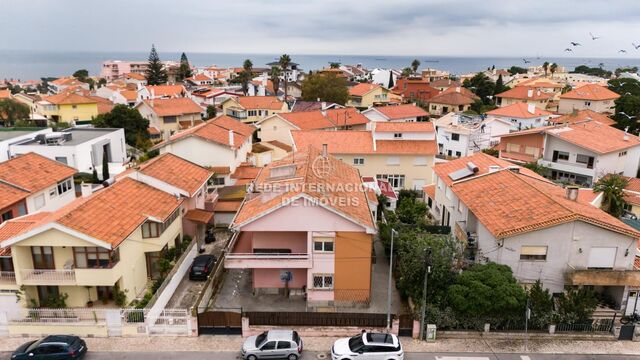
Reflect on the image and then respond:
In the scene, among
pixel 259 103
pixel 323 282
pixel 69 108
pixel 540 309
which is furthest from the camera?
pixel 69 108

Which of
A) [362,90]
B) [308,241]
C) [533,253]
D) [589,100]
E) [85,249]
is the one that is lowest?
[533,253]

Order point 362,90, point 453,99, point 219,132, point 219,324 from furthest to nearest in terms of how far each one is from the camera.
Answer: point 362,90
point 453,99
point 219,132
point 219,324

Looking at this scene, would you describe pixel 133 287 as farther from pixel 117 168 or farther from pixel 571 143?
pixel 571 143

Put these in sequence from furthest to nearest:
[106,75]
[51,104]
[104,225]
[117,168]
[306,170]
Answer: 1. [106,75]
2. [51,104]
3. [117,168]
4. [306,170]
5. [104,225]

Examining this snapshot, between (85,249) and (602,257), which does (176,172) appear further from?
(602,257)

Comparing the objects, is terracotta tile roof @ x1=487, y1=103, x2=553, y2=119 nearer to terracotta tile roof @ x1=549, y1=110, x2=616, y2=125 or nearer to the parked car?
terracotta tile roof @ x1=549, y1=110, x2=616, y2=125

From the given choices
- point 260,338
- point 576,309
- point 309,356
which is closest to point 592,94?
point 576,309

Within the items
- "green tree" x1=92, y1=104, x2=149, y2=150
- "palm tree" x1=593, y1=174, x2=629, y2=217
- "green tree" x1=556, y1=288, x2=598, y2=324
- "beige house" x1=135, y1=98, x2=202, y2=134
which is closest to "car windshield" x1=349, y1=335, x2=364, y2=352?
"green tree" x1=556, y1=288, x2=598, y2=324

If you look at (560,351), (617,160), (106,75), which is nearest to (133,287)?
(560,351)
